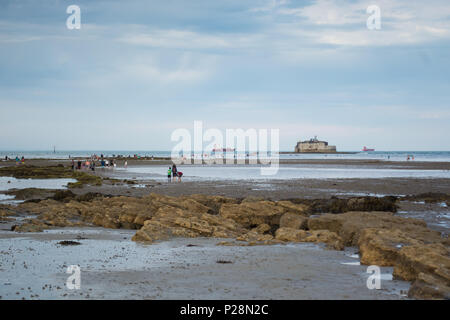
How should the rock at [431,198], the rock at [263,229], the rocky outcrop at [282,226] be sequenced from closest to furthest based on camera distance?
the rocky outcrop at [282,226], the rock at [263,229], the rock at [431,198]

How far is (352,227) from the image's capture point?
1498 cm

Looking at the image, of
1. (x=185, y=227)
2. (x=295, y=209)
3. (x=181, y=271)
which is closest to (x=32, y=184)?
(x=295, y=209)

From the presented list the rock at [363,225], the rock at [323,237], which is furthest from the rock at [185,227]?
the rock at [363,225]

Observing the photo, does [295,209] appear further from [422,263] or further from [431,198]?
[422,263]

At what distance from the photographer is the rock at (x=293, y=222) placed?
57.4ft

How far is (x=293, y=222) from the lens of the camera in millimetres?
17828

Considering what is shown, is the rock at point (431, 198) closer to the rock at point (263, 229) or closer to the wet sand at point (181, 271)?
the rock at point (263, 229)

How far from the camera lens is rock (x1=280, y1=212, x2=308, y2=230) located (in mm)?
17484

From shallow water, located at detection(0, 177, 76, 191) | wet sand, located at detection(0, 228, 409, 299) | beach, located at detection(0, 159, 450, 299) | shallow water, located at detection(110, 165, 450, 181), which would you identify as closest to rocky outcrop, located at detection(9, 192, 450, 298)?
beach, located at detection(0, 159, 450, 299)

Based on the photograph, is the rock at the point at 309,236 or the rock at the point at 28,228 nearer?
the rock at the point at 309,236

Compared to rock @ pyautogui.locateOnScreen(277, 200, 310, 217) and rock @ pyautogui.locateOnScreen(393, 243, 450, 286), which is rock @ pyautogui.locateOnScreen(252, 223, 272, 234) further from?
rock @ pyautogui.locateOnScreen(393, 243, 450, 286)
